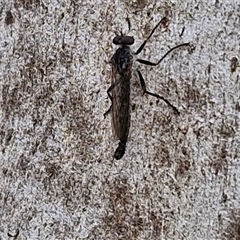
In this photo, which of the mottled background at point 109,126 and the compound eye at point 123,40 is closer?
the mottled background at point 109,126

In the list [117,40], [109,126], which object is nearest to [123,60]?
[117,40]

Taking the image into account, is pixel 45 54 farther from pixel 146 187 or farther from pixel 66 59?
pixel 146 187

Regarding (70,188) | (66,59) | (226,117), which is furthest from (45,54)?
(226,117)

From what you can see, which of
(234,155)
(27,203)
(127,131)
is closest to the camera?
(234,155)

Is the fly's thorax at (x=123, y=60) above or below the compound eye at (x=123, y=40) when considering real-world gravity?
below

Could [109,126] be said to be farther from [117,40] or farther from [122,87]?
[117,40]

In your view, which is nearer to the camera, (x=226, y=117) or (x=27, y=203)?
(x=226, y=117)
